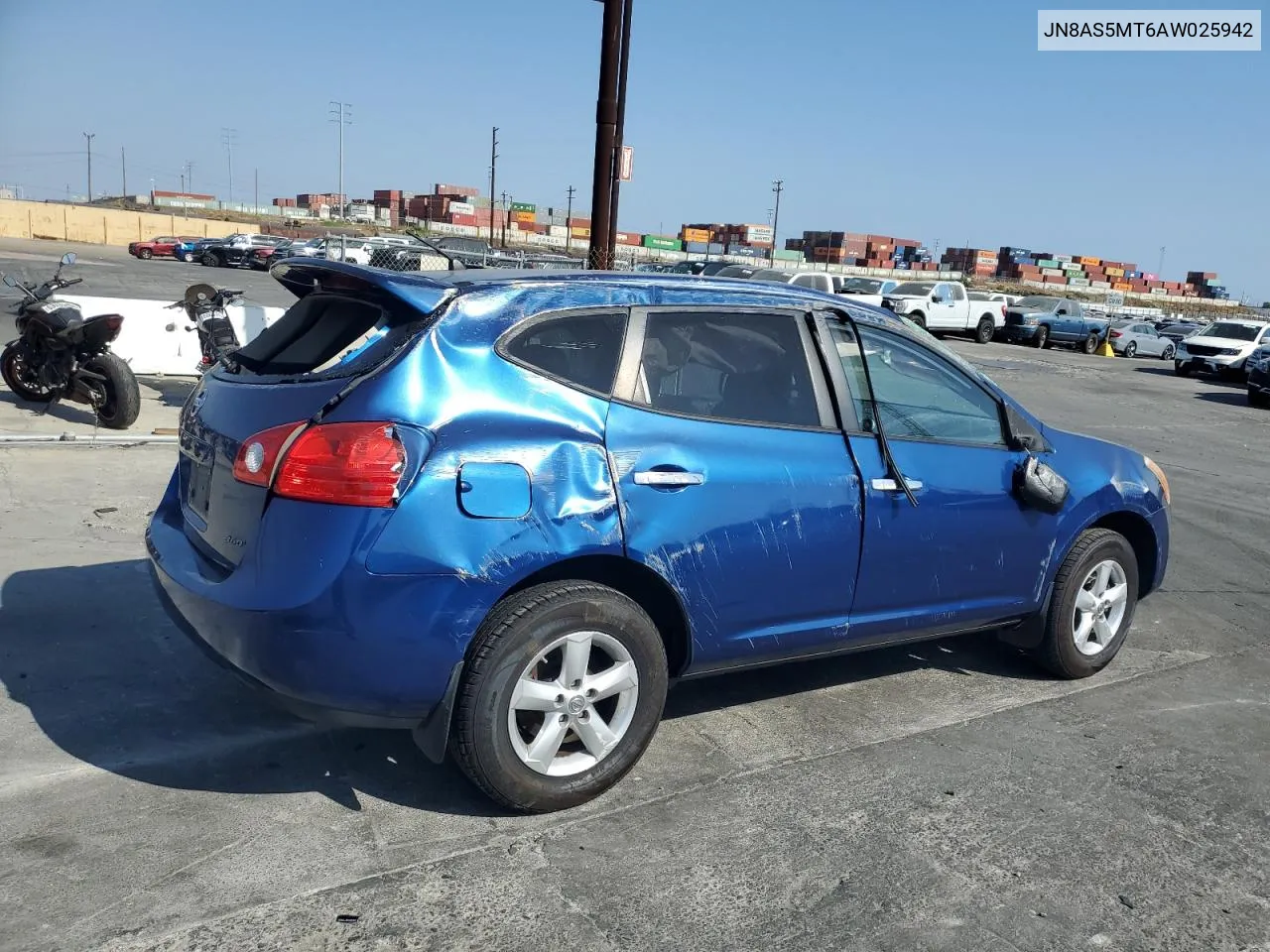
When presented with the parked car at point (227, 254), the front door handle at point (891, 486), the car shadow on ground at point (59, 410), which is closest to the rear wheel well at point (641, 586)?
the front door handle at point (891, 486)

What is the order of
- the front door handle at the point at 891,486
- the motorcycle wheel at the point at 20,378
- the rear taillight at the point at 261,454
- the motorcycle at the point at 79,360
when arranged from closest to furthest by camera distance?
the rear taillight at the point at 261,454, the front door handle at the point at 891,486, the motorcycle at the point at 79,360, the motorcycle wheel at the point at 20,378

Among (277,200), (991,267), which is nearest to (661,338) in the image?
(991,267)

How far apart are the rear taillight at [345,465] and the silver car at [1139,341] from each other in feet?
125

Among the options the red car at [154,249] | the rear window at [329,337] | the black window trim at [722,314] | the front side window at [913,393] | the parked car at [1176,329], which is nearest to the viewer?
the rear window at [329,337]

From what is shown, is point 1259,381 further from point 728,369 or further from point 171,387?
point 728,369

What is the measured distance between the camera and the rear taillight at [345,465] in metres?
3.02

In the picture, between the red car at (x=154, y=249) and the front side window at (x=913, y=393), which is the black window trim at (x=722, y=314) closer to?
the front side window at (x=913, y=393)

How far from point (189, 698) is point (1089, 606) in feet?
12.8

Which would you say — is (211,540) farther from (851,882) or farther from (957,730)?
(957,730)

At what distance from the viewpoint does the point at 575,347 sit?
349cm

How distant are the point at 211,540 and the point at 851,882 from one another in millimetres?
2259

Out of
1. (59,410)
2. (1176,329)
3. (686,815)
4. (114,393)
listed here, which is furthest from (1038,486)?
(1176,329)

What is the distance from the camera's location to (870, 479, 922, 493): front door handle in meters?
4.01

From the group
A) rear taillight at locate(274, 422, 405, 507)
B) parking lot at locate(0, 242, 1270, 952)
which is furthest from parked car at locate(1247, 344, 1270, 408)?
rear taillight at locate(274, 422, 405, 507)
